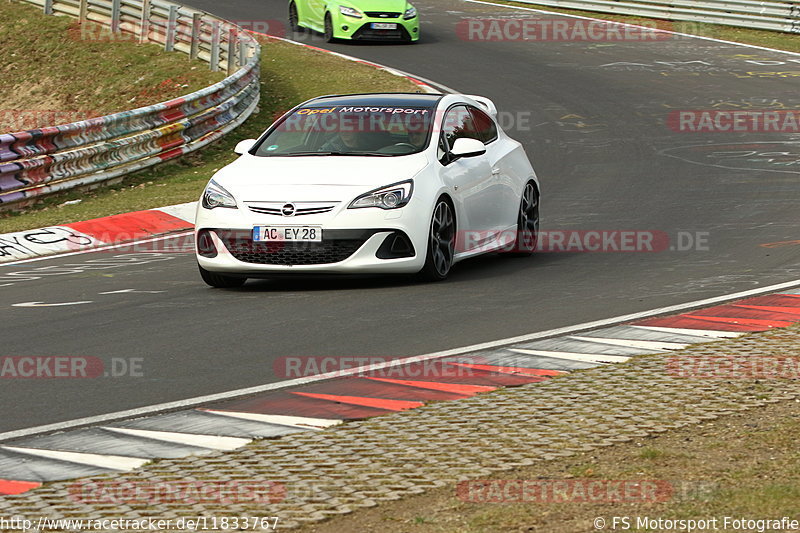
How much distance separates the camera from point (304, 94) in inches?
1012

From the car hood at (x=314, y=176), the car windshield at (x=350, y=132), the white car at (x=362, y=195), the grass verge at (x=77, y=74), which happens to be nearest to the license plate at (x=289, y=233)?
the white car at (x=362, y=195)

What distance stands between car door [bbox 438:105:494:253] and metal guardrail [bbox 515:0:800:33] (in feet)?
75.5

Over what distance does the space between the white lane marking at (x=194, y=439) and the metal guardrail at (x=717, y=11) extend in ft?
96.1

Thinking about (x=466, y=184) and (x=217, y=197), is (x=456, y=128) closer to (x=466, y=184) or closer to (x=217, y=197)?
(x=466, y=184)

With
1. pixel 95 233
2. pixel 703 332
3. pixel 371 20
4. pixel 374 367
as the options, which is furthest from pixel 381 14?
pixel 374 367

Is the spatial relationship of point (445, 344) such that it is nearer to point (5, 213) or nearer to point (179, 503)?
point (179, 503)

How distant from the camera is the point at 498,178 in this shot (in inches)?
504

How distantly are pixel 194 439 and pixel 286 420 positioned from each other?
1.83 feet

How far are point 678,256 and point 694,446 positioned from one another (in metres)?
6.76

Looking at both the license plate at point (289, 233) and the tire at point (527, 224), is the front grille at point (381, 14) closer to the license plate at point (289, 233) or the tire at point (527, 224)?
the tire at point (527, 224)

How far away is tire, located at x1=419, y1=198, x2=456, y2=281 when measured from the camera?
37.6 feet

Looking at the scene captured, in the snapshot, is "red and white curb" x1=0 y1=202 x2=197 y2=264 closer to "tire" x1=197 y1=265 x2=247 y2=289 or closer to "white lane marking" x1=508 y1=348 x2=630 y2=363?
"tire" x1=197 y1=265 x2=247 y2=289

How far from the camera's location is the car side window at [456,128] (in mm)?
12227

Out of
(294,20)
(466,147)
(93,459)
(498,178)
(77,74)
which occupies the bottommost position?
(77,74)
